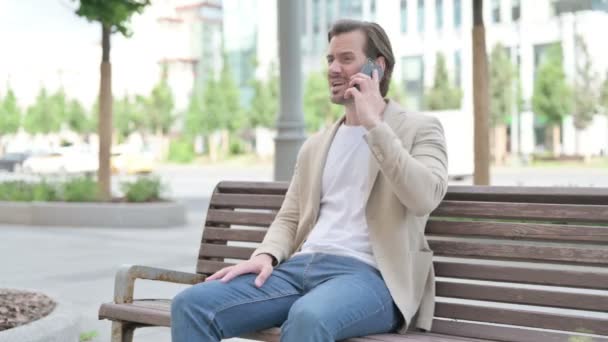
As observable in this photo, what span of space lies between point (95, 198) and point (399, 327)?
463 inches

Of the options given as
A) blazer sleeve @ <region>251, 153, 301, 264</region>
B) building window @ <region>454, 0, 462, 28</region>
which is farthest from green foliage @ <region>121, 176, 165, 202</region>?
building window @ <region>454, 0, 462, 28</region>

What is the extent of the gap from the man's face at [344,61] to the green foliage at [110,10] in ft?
34.8

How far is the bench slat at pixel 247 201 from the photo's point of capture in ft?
13.7

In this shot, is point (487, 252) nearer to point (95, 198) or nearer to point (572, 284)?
point (572, 284)

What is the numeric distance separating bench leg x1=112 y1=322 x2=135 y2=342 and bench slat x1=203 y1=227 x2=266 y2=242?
0.65 meters

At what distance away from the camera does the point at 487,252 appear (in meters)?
3.52

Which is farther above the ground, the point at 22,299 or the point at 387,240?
the point at 387,240

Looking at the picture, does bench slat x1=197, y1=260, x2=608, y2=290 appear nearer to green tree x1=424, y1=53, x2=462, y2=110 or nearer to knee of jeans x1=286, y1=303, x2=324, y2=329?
knee of jeans x1=286, y1=303, x2=324, y2=329

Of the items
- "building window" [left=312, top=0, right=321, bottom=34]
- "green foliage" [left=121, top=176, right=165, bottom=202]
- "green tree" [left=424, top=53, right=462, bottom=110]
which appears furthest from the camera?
"building window" [left=312, top=0, right=321, bottom=34]

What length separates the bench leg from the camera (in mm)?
3765

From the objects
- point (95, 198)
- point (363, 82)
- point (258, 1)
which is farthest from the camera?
point (258, 1)

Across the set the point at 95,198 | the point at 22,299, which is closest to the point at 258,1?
the point at 95,198

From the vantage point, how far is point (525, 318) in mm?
3355

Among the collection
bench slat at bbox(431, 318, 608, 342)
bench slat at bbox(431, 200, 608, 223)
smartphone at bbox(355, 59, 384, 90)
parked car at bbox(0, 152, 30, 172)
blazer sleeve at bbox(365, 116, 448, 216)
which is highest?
parked car at bbox(0, 152, 30, 172)
